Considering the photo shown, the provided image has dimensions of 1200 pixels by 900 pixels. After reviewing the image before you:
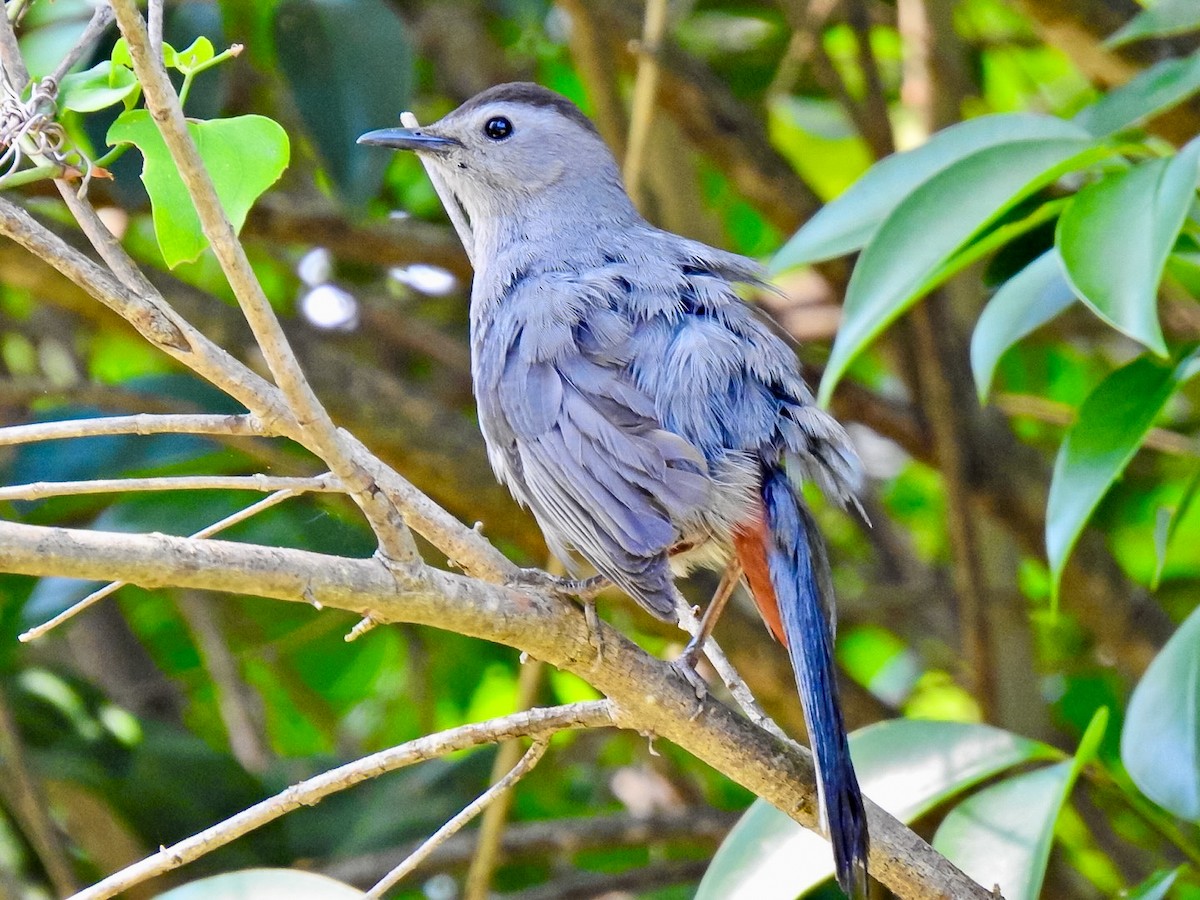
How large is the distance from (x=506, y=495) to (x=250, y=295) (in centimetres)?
218

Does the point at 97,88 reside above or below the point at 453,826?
above

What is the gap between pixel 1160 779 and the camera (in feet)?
7.80

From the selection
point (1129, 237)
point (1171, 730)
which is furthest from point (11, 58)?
point (1171, 730)

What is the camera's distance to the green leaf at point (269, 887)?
207 cm

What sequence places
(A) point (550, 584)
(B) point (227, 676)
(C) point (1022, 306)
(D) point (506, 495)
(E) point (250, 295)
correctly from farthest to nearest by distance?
(B) point (227, 676)
(D) point (506, 495)
(C) point (1022, 306)
(A) point (550, 584)
(E) point (250, 295)

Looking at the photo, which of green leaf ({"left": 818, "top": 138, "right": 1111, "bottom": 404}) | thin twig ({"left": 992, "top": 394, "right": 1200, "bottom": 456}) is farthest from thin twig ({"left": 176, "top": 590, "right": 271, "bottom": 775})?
thin twig ({"left": 992, "top": 394, "right": 1200, "bottom": 456})

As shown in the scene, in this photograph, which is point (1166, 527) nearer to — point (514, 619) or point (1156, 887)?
point (1156, 887)

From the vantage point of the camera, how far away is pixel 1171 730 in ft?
8.01

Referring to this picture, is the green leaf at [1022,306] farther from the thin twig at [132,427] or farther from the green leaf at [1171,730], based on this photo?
the thin twig at [132,427]

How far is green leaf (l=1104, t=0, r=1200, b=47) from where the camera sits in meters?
2.80

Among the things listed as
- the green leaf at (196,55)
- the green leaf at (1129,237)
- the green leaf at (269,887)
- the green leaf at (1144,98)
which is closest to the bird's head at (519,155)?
the green leaf at (1144,98)

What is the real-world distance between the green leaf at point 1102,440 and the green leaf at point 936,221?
0.39 metres

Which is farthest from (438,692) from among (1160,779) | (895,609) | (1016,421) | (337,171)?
(1160,779)

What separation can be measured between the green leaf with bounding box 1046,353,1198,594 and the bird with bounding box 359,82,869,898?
A: 352 mm
